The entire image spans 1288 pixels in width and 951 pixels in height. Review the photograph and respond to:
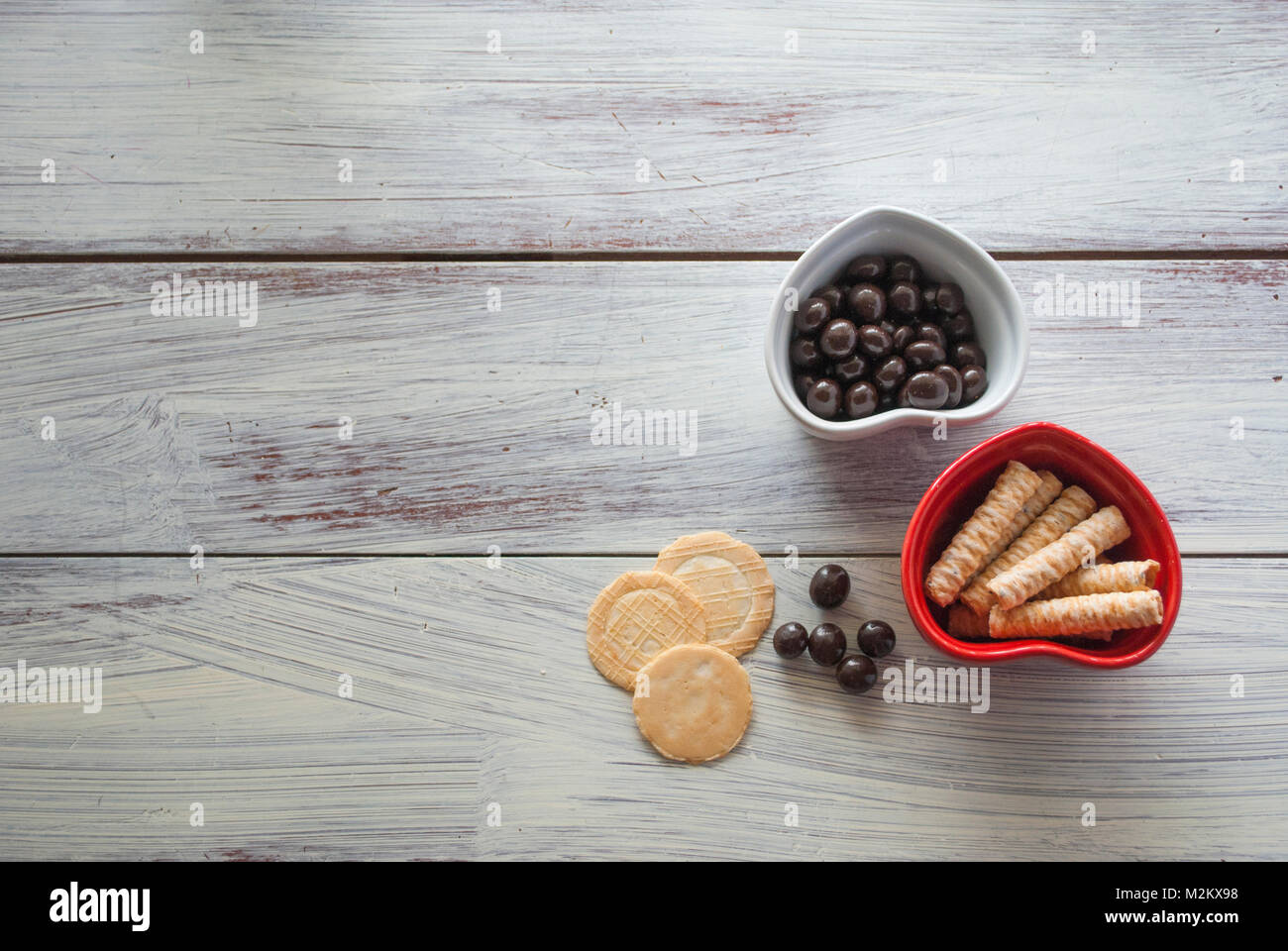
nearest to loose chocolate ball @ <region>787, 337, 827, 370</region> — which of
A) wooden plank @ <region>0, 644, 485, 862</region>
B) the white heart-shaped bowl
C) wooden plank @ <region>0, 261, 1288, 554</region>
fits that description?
the white heart-shaped bowl

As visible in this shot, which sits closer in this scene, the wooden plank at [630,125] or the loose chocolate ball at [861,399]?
the loose chocolate ball at [861,399]

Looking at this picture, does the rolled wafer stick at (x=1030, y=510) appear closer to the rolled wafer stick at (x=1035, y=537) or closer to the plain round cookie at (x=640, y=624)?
the rolled wafer stick at (x=1035, y=537)

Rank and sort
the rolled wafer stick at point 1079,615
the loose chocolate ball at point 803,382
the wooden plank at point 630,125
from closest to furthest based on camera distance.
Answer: the rolled wafer stick at point 1079,615 < the loose chocolate ball at point 803,382 < the wooden plank at point 630,125

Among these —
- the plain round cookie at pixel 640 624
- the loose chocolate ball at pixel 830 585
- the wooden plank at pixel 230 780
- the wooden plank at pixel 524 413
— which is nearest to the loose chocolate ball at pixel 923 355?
the wooden plank at pixel 524 413

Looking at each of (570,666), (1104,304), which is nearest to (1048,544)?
(1104,304)

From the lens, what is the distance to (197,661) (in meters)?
1.05

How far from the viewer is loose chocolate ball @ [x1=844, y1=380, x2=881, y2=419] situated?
0.93 m

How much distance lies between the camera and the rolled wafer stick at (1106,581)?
0.87 metres

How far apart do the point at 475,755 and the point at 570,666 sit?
0.16m

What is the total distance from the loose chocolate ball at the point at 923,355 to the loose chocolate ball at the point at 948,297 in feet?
0.16

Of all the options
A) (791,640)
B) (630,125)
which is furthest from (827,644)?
(630,125)

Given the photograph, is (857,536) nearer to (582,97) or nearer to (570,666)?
(570,666)

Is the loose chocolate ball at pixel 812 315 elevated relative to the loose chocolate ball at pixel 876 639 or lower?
elevated

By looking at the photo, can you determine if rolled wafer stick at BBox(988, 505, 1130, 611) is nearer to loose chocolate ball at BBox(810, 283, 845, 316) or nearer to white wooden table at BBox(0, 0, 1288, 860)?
white wooden table at BBox(0, 0, 1288, 860)
